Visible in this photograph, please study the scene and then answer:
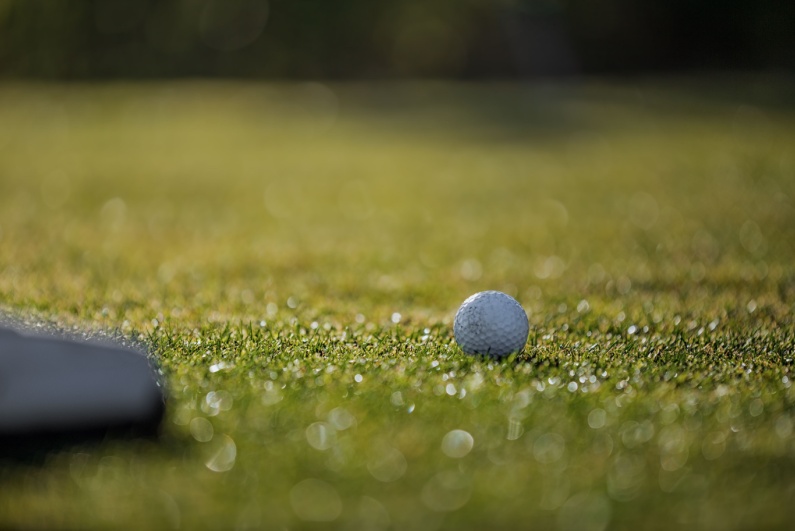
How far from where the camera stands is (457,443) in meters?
3.54

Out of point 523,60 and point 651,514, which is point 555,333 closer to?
point 651,514

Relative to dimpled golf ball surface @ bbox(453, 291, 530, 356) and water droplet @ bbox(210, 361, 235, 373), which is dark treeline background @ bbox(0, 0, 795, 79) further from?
water droplet @ bbox(210, 361, 235, 373)

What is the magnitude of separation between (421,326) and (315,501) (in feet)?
7.66

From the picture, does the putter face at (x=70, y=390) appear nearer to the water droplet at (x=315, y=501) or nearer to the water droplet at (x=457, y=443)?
the water droplet at (x=315, y=501)

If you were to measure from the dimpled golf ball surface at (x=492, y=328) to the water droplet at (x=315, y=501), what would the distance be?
155 cm

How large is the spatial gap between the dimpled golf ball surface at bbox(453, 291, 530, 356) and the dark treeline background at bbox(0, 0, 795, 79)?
910 inches

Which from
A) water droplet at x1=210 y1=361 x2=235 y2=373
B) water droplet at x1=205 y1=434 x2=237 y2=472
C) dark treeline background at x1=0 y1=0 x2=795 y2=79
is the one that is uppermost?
dark treeline background at x1=0 y1=0 x2=795 y2=79

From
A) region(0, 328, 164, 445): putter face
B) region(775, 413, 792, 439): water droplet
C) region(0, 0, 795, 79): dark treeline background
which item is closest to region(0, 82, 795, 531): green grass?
region(775, 413, 792, 439): water droplet

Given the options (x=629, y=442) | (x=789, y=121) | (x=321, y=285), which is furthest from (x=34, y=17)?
(x=629, y=442)

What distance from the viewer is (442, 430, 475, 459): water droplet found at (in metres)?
3.46

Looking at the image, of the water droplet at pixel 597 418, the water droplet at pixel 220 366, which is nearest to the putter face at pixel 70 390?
the water droplet at pixel 220 366

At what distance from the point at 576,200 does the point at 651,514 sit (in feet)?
25.6

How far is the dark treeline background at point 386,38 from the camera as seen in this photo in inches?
1054

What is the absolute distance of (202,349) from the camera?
15.2 ft
